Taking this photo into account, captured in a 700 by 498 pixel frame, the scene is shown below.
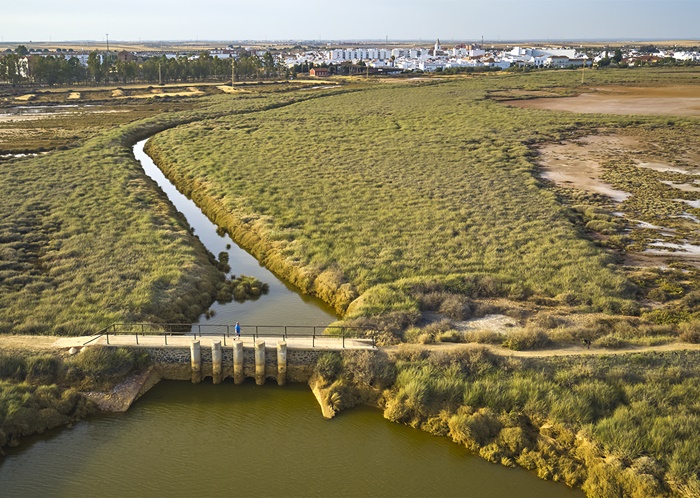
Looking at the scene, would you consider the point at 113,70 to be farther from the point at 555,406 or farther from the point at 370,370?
the point at 555,406

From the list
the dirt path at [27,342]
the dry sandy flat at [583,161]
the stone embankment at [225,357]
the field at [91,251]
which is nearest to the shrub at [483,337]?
the stone embankment at [225,357]

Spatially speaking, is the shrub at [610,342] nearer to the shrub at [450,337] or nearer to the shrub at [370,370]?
the shrub at [450,337]

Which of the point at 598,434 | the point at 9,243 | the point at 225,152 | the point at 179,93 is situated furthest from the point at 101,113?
the point at 598,434

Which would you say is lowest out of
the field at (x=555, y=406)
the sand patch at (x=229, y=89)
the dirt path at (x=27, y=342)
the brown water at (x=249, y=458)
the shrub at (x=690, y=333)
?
the brown water at (x=249, y=458)

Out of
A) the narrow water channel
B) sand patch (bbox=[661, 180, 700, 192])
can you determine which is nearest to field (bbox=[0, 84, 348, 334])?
the narrow water channel

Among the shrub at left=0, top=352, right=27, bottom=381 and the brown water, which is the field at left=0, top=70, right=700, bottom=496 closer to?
the shrub at left=0, top=352, right=27, bottom=381

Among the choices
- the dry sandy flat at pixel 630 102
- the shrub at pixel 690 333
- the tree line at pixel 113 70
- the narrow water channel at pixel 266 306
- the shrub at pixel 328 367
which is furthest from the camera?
the tree line at pixel 113 70

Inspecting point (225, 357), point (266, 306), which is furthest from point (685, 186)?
point (225, 357)
